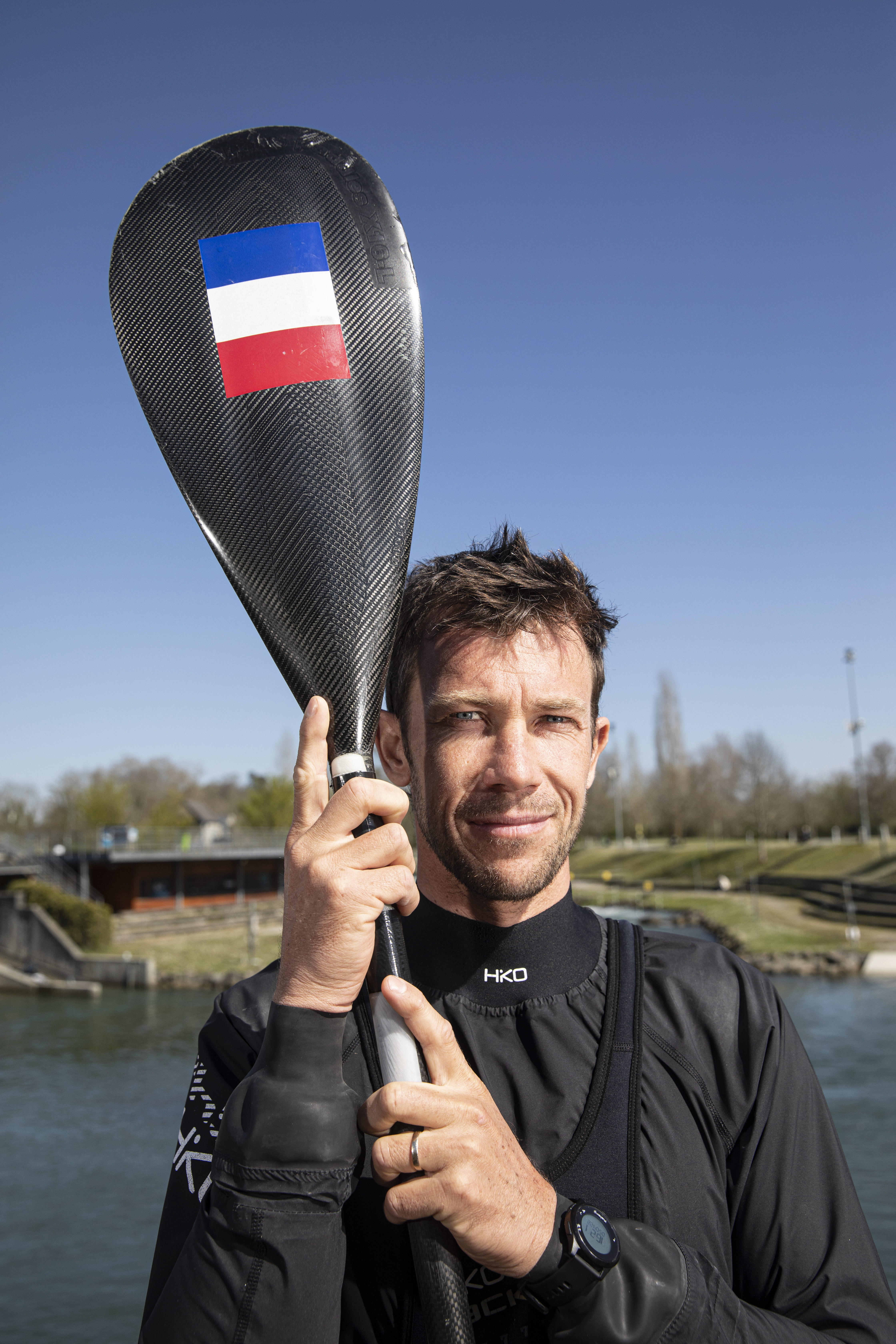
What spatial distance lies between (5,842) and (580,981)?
41242 mm

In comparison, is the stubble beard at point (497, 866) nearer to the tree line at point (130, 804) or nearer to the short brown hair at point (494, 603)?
the short brown hair at point (494, 603)

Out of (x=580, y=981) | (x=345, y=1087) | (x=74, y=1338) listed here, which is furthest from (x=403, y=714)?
(x=74, y=1338)

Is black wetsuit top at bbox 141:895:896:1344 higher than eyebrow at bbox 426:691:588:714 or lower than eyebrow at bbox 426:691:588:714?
lower

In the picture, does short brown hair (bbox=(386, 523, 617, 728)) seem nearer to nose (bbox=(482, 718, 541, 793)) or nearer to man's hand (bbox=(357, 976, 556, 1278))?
nose (bbox=(482, 718, 541, 793))

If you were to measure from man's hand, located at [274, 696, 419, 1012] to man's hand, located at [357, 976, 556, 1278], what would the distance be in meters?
0.08

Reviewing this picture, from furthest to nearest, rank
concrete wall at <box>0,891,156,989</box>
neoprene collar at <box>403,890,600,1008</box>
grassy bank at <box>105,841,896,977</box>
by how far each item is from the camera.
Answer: grassy bank at <box>105,841,896,977</box>
concrete wall at <box>0,891,156,989</box>
neoprene collar at <box>403,890,600,1008</box>

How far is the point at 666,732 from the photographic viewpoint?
10188cm

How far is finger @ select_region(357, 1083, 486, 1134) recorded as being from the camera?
1.38 m

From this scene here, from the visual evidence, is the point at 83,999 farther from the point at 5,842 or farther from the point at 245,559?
the point at 245,559

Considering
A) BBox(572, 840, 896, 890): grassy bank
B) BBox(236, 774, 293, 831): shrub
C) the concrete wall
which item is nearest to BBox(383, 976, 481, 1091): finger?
the concrete wall

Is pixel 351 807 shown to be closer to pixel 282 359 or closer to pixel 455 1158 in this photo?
pixel 455 1158

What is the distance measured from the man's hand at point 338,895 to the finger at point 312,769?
33mm

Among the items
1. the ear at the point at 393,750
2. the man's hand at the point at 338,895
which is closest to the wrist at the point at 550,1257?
the man's hand at the point at 338,895

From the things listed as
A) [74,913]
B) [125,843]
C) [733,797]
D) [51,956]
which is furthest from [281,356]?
[733,797]
